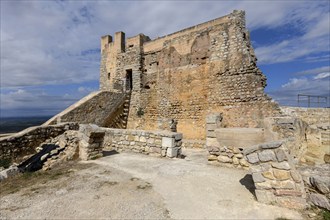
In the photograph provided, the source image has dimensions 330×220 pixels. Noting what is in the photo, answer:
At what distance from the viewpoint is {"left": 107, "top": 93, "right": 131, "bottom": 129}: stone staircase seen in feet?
50.2

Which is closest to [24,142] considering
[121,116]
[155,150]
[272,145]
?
[155,150]

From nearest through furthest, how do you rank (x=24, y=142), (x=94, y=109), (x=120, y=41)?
(x=24, y=142) → (x=94, y=109) → (x=120, y=41)

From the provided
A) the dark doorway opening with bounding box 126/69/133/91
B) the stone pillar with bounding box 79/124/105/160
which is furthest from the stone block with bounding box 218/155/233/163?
the dark doorway opening with bounding box 126/69/133/91

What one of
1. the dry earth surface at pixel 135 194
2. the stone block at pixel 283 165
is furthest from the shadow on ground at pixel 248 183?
the stone block at pixel 283 165

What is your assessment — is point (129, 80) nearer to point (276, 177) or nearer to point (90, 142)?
point (90, 142)

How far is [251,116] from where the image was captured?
Answer: 35.3ft

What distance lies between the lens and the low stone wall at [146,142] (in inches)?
273

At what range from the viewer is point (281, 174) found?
134 inches

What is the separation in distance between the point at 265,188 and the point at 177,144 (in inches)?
151

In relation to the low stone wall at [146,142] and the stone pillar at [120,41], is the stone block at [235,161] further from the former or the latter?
the stone pillar at [120,41]

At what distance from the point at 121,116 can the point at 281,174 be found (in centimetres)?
1354

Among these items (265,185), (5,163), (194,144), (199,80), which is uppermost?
(199,80)

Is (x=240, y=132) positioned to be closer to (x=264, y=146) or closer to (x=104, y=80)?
(x=264, y=146)

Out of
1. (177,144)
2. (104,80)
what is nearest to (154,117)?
(104,80)
